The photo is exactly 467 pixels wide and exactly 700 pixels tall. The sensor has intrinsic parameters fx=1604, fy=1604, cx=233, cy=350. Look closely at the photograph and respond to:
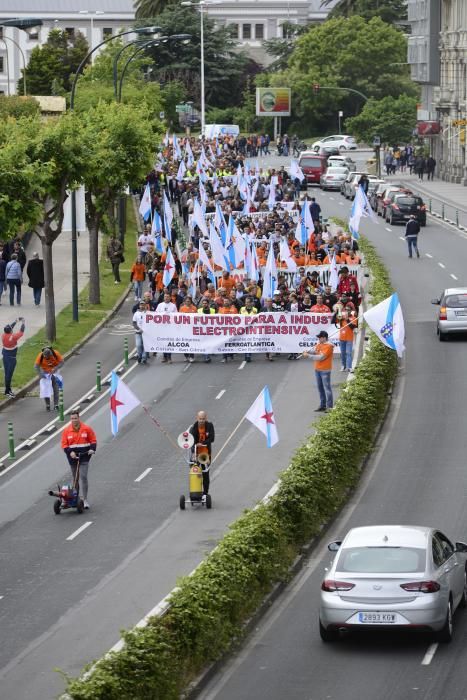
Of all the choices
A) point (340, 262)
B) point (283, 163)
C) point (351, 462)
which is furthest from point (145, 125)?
point (283, 163)

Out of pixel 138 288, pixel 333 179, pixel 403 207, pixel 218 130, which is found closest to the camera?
pixel 138 288

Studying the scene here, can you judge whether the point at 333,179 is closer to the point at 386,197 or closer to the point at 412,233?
the point at 386,197

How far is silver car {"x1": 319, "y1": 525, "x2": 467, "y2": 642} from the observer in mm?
17406

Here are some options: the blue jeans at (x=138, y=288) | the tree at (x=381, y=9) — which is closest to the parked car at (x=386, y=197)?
the blue jeans at (x=138, y=288)

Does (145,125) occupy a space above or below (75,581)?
above

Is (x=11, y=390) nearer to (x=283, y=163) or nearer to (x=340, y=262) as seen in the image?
(x=340, y=262)

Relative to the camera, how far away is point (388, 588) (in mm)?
17406

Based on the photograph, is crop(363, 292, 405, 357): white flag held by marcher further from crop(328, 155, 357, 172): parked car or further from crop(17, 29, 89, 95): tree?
crop(17, 29, 89, 95): tree

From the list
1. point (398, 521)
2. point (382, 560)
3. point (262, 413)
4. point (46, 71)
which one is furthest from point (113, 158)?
point (46, 71)

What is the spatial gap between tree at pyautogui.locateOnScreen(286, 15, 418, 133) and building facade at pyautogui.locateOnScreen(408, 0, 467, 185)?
14.2 m

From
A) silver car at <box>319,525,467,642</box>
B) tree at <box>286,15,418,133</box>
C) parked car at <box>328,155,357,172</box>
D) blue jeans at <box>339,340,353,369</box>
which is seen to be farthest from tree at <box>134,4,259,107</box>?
silver car at <box>319,525,467,642</box>

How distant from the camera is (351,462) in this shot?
Result: 26.4 metres

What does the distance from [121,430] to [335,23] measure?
90.5 m

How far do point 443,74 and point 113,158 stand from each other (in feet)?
175
